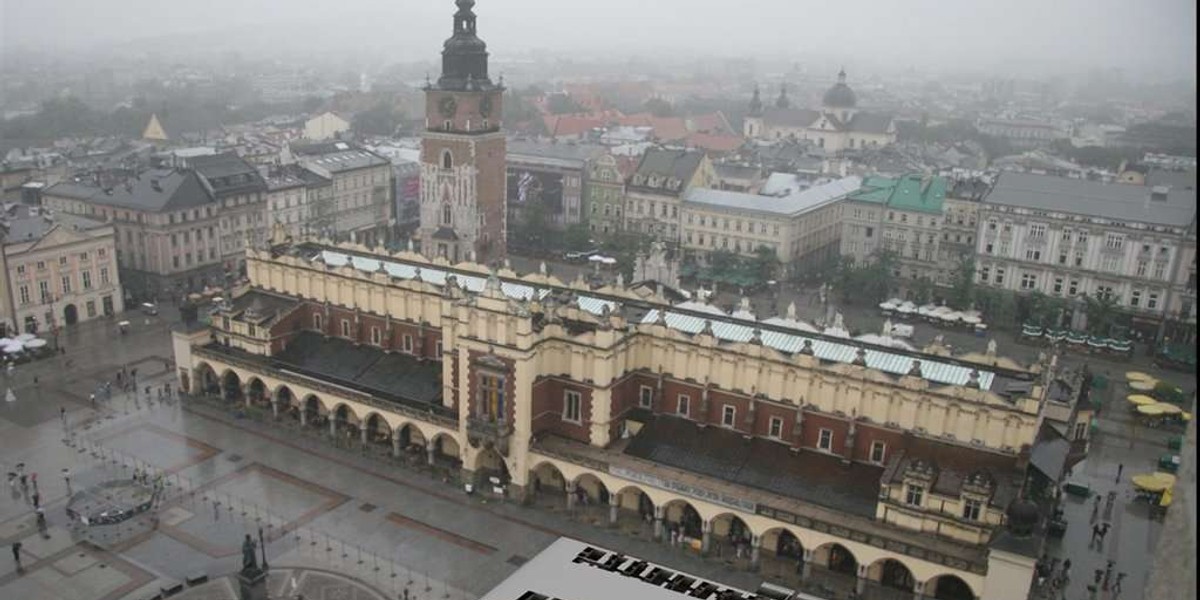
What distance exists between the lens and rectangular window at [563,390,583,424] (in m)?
57.2

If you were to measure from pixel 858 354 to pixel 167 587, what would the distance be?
38202 mm

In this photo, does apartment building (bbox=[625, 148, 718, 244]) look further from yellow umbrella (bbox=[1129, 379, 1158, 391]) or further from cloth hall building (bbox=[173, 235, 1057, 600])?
yellow umbrella (bbox=[1129, 379, 1158, 391])

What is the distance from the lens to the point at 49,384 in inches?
2958

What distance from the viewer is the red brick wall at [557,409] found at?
56.7 metres

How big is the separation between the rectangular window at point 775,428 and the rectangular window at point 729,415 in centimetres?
211

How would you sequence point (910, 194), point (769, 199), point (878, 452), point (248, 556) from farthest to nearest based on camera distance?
point (769, 199) < point (910, 194) < point (878, 452) < point (248, 556)

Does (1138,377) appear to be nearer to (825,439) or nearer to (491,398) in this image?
(825,439)

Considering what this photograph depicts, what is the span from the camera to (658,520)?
176ft

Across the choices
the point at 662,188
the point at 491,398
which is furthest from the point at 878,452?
the point at 662,188

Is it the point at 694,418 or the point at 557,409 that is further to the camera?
the point at 557,409

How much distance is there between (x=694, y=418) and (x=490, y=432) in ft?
40.1

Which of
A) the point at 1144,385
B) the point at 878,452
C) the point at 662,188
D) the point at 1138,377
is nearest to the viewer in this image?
the point at 878,452

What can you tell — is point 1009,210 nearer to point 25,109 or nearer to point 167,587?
point 167,587

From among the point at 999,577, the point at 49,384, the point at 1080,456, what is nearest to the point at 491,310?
the point at 999,577
